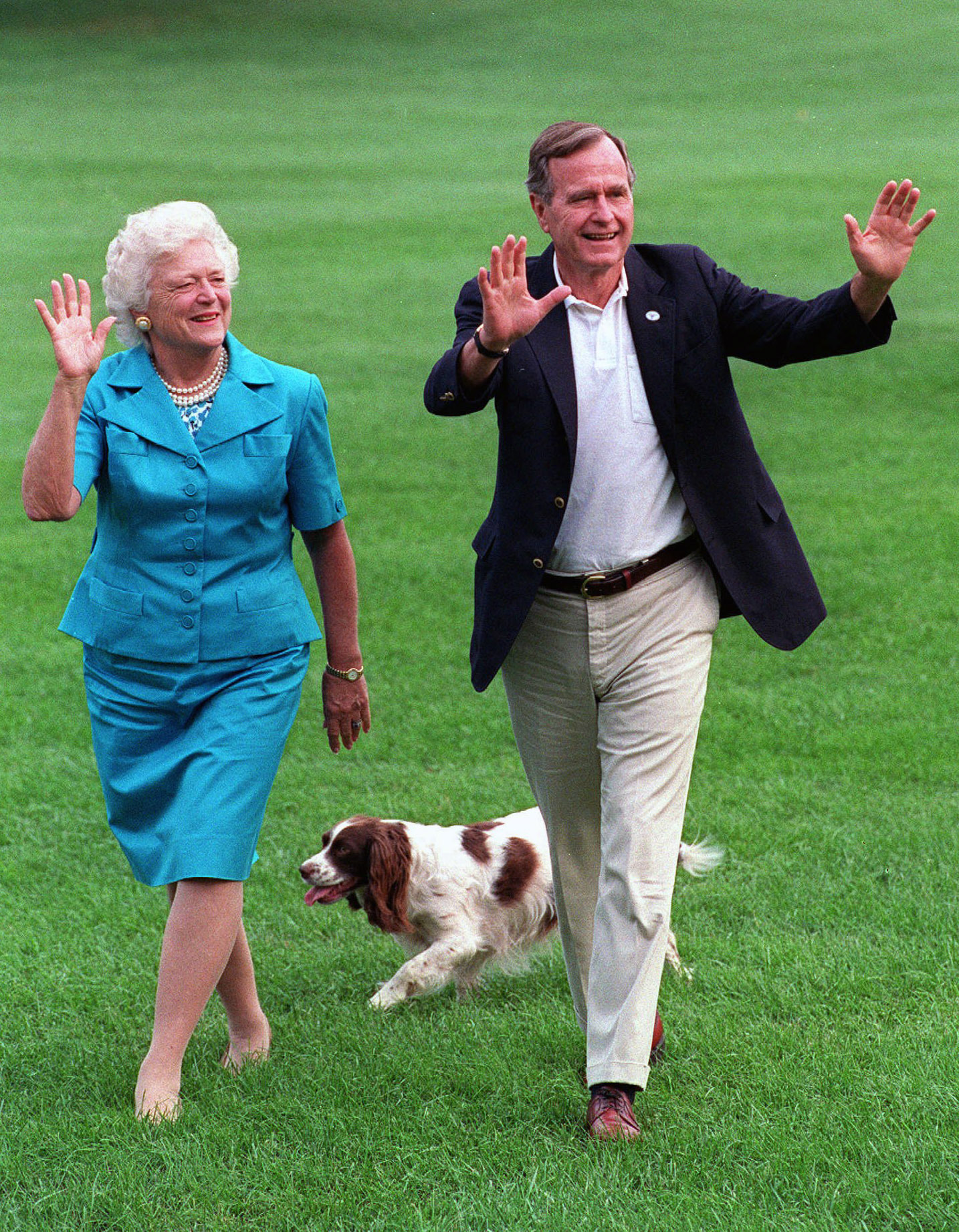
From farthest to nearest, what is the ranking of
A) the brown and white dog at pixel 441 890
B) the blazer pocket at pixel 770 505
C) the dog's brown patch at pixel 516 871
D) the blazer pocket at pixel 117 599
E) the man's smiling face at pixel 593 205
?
the dog's brown patch at pixel 516 871
the brown and white dog at pixel 441 890
the blazer pocket at pixel 117 599
the blazer pocket at pixel 770 505
the man's smiling face at pixel 593 205

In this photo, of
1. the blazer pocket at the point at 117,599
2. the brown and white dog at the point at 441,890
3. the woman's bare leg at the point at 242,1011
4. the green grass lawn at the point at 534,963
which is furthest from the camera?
the brown and white dog at the point at 441,890

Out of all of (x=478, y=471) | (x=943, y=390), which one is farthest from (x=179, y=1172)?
(x=943, y=390)

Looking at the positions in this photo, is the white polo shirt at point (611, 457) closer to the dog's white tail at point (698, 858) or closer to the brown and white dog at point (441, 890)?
the brown and white dog at point (441, 890)

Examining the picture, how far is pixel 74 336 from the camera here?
175 inches

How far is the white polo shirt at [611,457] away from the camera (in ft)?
14.9

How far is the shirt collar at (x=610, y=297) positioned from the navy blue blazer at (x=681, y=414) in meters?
0.02

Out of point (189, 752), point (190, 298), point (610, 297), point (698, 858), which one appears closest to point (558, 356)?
point (610, 297)

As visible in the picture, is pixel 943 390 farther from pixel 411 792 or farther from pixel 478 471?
pixel 411 792

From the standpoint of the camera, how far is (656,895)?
15.0 feet

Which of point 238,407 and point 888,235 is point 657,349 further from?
point 238,407

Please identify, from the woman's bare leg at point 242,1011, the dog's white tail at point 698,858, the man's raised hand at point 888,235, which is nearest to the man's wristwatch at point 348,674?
the woman's bare leg at point 242,1011

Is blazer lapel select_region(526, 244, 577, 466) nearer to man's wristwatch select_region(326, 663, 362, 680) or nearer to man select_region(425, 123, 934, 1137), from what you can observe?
man select_region(425, 123, 934, 1137)

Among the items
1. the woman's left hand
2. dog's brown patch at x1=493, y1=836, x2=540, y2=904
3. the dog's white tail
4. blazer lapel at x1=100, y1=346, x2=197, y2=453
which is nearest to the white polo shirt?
the woman's left hand

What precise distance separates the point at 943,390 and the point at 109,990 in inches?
522
